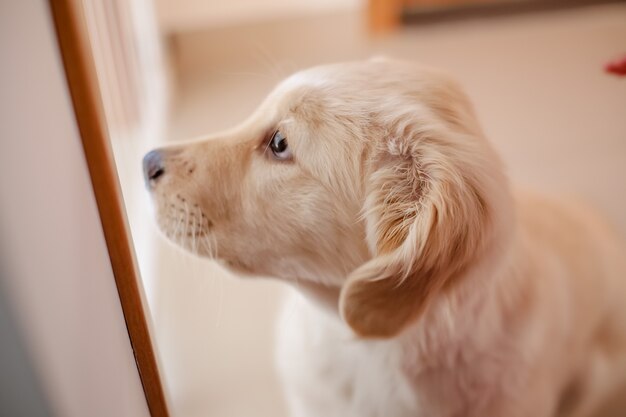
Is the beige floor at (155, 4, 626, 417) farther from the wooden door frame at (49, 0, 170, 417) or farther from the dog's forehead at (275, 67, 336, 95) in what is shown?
the wooden door frame at (49, 0, 170, 417)

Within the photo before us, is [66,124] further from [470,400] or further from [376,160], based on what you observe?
[470,400]

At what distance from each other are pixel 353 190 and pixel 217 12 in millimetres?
1913

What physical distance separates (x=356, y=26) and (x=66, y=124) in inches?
89.9

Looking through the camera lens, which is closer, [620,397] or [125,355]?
[125,355]

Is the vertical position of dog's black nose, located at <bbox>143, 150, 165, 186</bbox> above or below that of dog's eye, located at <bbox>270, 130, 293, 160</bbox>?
below

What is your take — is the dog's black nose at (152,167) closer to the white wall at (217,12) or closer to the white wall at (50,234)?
the white wall at (50,234)

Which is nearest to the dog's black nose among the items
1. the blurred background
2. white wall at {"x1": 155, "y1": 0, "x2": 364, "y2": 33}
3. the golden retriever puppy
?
the golden retriever puppy

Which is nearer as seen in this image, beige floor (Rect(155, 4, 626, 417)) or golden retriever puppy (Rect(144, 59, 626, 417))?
golden retriever puppy (Rect(144, 59, 626, 417))

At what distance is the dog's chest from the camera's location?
0.90 metres

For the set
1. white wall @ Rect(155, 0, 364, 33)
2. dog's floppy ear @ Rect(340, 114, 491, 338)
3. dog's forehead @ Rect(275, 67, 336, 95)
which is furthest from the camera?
white wall @ Rect(155, 0, 364, 33)

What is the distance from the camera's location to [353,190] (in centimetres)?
80

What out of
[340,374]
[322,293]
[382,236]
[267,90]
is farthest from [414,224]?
[267,90]

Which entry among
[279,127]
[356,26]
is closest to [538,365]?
[279,127]

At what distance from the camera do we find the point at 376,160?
799 millimetres
